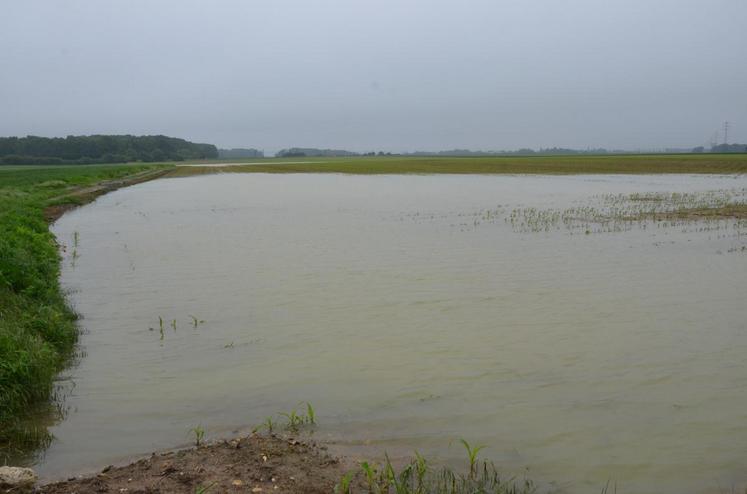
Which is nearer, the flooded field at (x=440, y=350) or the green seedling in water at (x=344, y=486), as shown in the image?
the green seedling in water at (x=344, y=486)

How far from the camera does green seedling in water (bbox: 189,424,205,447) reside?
4.78m

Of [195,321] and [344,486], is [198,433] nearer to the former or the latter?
[344,486]

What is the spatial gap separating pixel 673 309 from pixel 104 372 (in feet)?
25.4

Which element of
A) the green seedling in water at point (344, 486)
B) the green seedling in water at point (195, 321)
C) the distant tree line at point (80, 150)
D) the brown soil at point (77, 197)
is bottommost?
the green seedling in water at point (344, 486)

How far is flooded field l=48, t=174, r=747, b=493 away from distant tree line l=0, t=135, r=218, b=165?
364 feet

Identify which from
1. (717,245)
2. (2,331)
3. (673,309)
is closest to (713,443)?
(673,309)

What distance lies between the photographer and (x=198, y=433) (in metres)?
4.81

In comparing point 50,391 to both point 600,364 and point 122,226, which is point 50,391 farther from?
point 122,226

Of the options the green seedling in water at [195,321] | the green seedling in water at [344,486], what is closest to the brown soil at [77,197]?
the green seedling in water at [195,321]

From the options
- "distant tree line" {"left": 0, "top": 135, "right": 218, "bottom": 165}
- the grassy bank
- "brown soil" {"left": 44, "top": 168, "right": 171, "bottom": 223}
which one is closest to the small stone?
the grassy bank

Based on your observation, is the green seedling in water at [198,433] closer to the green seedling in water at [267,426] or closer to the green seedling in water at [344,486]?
the green seedling in water at [267,426]

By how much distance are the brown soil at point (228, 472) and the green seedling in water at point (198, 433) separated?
22 centimetres

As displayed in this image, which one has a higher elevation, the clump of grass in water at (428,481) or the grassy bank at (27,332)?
the grassy bank at (27,332)

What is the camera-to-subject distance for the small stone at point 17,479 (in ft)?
12.8
